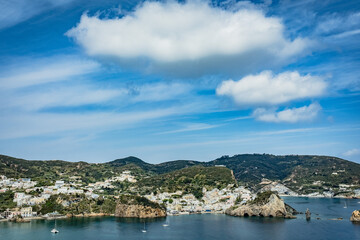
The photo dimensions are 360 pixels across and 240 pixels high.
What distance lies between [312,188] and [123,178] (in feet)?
364

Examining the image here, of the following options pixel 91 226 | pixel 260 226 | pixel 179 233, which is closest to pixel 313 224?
pixel 260 226

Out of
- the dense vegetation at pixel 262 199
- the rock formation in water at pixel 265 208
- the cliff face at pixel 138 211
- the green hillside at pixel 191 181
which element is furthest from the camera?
the green hillside at pixel 191 181

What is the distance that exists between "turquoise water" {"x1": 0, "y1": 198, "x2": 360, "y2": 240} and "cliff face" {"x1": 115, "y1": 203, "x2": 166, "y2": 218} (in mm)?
6682

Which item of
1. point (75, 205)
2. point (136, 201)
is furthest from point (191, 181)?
point (75, 205)

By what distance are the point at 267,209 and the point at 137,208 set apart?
119 ft

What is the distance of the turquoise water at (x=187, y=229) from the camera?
56875 mm

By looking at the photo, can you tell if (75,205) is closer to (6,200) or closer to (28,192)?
(28,192)

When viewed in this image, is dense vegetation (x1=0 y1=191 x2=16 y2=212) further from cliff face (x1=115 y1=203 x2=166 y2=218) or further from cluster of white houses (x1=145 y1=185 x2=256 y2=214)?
cluster of white houses (x1=145 y1=185 x2=256 y2=214)

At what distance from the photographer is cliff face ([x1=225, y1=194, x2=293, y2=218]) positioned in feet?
275

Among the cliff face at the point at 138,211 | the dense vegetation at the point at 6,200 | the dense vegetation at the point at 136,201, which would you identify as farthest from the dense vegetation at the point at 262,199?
the dense vegetation at the point at 6,200

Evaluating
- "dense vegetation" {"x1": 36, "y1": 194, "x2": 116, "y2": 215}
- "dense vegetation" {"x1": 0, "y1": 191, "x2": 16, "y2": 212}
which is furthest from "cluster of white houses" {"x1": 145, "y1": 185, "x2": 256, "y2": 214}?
"dense vegetation" {"x1": 0, "y1": 191, "x2": 16, "y2": 212}

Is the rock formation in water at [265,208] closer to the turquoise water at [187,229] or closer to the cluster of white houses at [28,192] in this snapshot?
the turquoise water at [187,229]

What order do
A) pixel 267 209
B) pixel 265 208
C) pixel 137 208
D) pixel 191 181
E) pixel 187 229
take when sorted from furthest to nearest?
pixel 191 181, pixel 137 208, pixel 265 208, pixel 267 209, pixel 187 229

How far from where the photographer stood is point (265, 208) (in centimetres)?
8544
